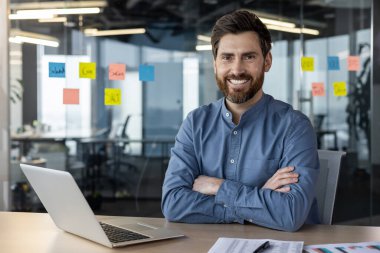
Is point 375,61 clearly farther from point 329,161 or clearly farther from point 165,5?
point 329,161

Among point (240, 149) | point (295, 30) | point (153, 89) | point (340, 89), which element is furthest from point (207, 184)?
point (153, 89)

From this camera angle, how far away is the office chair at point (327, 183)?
82.1 inches

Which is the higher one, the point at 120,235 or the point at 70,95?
the point at 70,95

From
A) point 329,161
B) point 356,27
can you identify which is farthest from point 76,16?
point 329,161

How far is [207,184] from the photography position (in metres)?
1.90

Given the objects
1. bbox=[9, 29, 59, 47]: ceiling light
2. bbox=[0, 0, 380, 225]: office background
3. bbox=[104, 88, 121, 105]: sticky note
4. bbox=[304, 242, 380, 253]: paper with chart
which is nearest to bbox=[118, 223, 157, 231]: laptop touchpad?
bbox=[304, 242, 380, 253]: paper with chart

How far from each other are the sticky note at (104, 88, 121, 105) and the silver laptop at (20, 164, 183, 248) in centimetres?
408

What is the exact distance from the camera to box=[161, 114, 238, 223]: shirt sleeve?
71.5 inches

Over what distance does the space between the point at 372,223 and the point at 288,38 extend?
1.96 m

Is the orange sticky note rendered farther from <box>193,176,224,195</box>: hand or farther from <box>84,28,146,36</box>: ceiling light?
<box>193,176,224,195</box>: hand

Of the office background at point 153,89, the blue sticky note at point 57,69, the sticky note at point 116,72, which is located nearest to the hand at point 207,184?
the blue sticky note at point 57,69

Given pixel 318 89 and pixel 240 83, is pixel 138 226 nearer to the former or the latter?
pixel 240 83

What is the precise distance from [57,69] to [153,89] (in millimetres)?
1141

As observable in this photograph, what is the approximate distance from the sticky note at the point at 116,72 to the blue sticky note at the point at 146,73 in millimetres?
188
